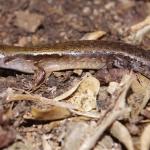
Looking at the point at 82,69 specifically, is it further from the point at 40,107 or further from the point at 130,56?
the point at 40,107

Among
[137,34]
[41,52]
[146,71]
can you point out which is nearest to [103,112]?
[146,71]

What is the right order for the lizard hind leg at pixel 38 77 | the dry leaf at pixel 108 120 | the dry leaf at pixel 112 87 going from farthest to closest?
the lizard hind leg at pixel 38 77, the dry leaf at pixel 112 87, the dry leaf at pixel 108 120

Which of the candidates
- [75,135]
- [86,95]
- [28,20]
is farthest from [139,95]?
[28,20]

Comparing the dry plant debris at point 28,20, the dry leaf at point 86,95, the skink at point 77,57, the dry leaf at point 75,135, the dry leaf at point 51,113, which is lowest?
the dry leaf at point 75,135

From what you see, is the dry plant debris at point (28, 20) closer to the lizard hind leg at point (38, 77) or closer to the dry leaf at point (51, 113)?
the lizard hind leg at point (38, 77)

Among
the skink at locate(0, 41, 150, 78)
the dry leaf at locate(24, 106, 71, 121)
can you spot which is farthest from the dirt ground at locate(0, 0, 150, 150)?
the skink at locate(0, 41, 150, 78)

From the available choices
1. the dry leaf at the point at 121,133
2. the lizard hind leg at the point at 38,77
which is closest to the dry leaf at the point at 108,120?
the dry leaf at the point at 121,133
